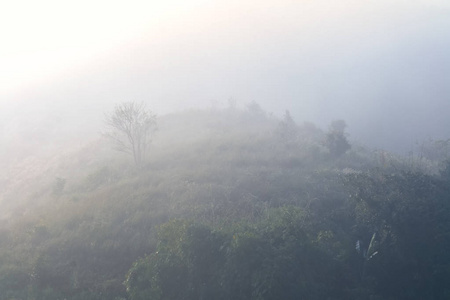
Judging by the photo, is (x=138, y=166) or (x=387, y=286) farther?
(x=138, y=166)

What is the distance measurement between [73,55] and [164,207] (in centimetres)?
8904

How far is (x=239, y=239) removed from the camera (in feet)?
22.3

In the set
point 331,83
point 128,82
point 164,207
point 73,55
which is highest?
point 73,55

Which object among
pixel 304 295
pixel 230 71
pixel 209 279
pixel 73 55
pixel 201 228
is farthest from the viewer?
pixel 73 55

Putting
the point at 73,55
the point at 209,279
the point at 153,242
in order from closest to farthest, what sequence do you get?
the point at 209,279, the point at 153,242, the point at 73,55

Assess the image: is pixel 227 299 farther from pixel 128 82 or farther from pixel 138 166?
pixel 128 82

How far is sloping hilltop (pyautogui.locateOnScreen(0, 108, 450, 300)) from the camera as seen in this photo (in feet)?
21.8

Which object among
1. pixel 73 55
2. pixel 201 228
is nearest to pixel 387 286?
pixel 201 228

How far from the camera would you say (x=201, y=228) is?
7.54 m

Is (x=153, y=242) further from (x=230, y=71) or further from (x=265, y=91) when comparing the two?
(x=230, y=71)

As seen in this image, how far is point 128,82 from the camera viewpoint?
70562mm

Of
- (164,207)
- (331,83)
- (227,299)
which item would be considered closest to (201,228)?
(227,299)

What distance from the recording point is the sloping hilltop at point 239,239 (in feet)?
21.8

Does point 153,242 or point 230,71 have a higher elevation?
point 230,71
